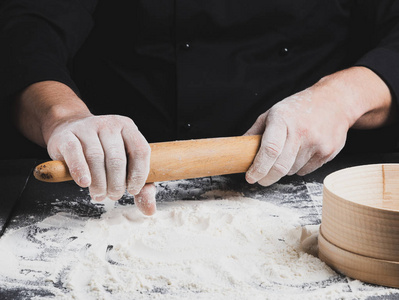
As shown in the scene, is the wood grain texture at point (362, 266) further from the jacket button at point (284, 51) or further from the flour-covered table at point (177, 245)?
the jacket button at point (284, 51)

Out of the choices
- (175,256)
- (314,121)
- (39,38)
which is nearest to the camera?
(175,256)

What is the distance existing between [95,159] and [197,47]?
0.71m

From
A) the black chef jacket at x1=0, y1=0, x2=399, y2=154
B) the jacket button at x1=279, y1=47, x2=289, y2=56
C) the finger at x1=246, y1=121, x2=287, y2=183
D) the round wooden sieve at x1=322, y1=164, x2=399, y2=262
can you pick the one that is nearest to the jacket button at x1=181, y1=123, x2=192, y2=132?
the black chef jacket at x1=0, y1=0, x2=399, y2=154

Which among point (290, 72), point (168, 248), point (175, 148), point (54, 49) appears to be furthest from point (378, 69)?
point (54, 49)

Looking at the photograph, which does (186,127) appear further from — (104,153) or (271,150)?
(104,153)

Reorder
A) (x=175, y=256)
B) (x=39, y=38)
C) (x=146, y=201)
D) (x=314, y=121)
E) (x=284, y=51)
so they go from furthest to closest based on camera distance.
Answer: (x=284, y=51) → (x=39, y=38) → (x=314, y=121) → (x=146, y=201) → (x=175, y=256)

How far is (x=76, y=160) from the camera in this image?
112cm

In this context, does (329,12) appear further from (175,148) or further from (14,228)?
(14,228)

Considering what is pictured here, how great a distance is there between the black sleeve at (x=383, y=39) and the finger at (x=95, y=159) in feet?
2.79

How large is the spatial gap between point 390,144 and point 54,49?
1.20m

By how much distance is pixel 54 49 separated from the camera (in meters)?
1.65

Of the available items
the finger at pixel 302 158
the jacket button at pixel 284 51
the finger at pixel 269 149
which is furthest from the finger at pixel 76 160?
the jacket button at pixel 284 51

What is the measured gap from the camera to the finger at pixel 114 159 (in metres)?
1.14

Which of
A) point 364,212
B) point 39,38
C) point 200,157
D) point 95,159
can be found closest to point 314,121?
point 200,157
